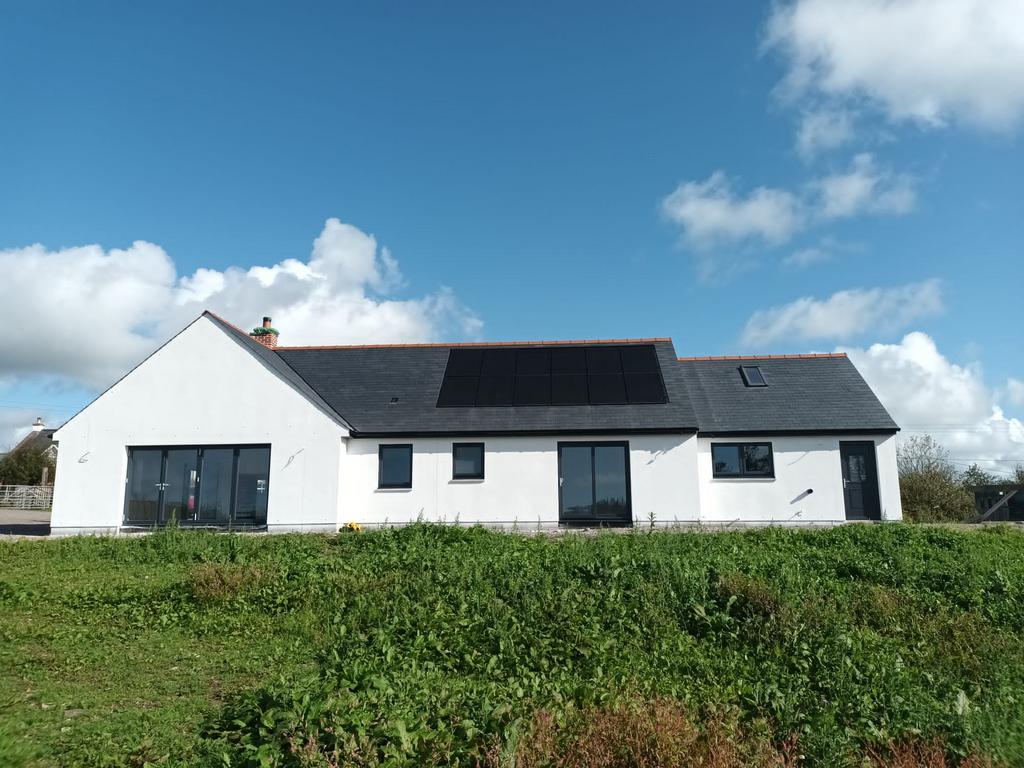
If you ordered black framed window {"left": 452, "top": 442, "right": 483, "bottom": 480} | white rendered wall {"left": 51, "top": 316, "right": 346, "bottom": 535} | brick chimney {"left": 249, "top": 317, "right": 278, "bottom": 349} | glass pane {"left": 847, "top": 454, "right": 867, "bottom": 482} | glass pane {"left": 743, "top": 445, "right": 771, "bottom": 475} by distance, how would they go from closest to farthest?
white rendered wall {"left": 51, "top": 316, "right": 346, "bottom": 535} → black framed window {"left": 452, "top": 442, "right": 483, "bottom": 480} → glass pane {"left": 847, "top": 454, "right": 867, "bottom": 482} → glass pane {"left": 743, "top": 445, "right": 771, "bottom": 475} → brick chimney {"left": 249, "top": 317, "right": 278, "bottom": 349}

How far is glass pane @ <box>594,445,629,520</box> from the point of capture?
56.1 feet

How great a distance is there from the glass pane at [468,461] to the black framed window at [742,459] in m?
5.92

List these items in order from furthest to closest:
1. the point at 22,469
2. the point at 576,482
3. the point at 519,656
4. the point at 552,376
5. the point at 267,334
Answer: the point at 22,469
the point at 267,334
the point at 552,376
the point at 576,482
the point at 519,656

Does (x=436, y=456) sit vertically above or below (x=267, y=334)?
below

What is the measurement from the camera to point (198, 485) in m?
17.1

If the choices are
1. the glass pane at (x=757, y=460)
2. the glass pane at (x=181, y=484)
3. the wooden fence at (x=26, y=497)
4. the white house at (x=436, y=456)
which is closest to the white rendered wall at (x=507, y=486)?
the white house at (x=436, y=456)

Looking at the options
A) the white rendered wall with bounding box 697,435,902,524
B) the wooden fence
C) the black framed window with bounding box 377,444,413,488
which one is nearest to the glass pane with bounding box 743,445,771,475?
the white rendered wall with bounding box 697,435,902,524

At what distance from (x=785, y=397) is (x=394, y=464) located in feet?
34.6

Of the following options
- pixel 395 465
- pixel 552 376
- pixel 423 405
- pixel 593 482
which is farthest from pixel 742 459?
pixel 395 465

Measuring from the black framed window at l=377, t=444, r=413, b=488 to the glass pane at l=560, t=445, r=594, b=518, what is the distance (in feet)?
12.6

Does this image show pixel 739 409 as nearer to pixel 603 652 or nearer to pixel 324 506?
pixel 324 506

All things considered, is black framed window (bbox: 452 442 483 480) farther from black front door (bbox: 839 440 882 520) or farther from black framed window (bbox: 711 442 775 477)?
black front door (bbox: 839 440 882 520)

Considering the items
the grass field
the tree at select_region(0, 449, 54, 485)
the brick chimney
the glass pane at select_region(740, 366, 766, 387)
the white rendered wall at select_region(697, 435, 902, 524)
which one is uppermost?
the brick chimney

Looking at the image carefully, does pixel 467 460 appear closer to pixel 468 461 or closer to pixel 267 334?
pixel 468 461
